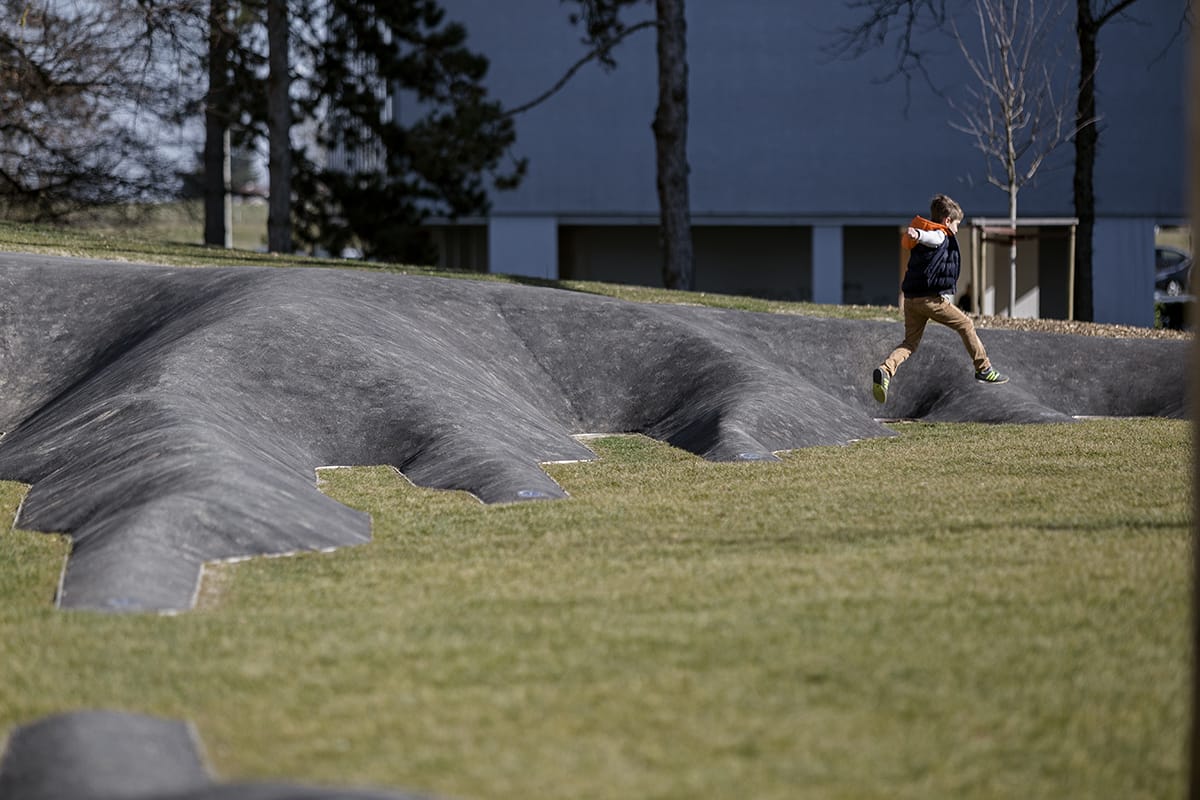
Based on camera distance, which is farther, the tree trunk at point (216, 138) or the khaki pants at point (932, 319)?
the tree trunk at point (216, 138)

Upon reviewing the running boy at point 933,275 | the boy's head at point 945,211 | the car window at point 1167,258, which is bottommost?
the running boy at point 933,275

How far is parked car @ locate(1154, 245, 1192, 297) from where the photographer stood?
1457 inches

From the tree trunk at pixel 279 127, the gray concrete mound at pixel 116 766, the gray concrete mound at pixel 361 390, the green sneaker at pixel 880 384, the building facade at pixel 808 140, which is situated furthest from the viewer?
the building facade at pixel 808 140

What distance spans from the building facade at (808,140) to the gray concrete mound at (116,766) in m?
27.5

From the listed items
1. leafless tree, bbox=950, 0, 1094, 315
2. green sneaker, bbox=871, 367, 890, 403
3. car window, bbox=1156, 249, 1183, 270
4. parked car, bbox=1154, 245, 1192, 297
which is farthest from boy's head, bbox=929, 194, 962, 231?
car window, bbox=1156, 249, 1183, 270

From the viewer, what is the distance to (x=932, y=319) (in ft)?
41.0

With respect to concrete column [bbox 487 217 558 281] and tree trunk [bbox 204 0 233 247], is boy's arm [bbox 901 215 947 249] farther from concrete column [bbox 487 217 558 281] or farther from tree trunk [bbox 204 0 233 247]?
concrete column [bbox 487 217 558 281]

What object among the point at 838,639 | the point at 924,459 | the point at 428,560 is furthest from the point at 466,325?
the point at 838,639

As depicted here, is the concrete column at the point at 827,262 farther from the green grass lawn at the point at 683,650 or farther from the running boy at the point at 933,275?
the green grass lawn at the point at 683,650

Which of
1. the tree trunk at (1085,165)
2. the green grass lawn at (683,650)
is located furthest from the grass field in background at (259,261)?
the green grass lawn at (683,650)

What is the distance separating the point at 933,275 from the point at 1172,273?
28.1 metres

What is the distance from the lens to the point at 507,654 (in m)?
5.64

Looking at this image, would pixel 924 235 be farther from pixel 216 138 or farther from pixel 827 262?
pixel 216 138

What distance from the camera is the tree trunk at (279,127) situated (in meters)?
24.7
